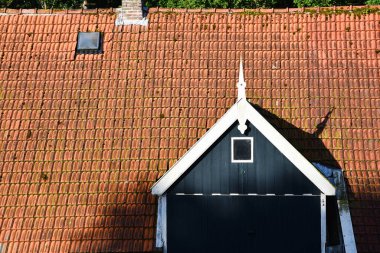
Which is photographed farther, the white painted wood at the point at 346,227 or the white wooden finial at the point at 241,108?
the white painted wood at the point at 346,227

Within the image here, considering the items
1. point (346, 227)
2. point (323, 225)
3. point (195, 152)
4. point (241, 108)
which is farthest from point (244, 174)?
point (346, 227)

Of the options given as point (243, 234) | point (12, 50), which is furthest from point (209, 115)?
point (12, 50)

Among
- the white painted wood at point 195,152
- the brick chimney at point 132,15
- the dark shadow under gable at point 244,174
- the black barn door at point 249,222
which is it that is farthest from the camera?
the brick chimney at point 132,15

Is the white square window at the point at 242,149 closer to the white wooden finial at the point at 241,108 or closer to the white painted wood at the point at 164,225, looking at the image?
the white wooden finial at the point at 241,108

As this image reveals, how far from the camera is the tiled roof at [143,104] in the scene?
36.4 feet

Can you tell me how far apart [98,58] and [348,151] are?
20.0 ft

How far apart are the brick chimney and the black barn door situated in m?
4.84

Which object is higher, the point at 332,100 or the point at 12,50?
the point at 12,50

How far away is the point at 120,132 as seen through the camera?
1190 cm

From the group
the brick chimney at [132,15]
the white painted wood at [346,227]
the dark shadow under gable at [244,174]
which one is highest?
the brick chimney at [132,15]

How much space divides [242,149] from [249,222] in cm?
147

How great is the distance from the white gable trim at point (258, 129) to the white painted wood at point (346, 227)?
621mm

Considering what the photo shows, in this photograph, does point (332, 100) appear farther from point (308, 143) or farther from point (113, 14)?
point (113, 14)

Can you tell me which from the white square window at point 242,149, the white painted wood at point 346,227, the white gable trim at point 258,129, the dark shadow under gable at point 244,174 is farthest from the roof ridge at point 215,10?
the white painted wood at point 346,227
